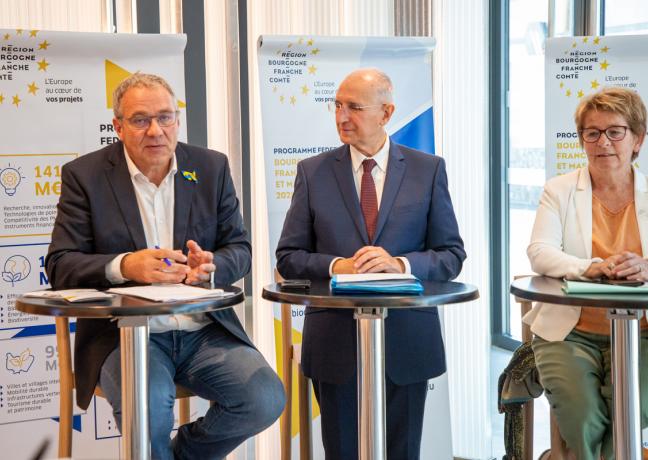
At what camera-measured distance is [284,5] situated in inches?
171

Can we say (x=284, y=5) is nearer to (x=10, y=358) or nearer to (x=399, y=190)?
(x=399, y=190)

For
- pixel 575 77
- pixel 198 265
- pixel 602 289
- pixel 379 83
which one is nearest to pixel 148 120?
pixel 198 265

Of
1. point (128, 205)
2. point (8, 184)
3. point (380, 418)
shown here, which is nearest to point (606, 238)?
point (380, 418)

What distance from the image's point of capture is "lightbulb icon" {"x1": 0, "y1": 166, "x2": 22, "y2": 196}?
356 centimetres

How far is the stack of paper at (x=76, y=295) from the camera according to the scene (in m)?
2.33

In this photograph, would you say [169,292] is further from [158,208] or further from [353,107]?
[353,107]

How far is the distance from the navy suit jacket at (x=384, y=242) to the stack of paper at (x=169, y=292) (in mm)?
519

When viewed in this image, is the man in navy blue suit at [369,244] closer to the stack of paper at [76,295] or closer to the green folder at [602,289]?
the green folder at [602,289]

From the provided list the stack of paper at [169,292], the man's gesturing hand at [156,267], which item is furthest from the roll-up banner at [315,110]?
the stack of paper at [169,292]

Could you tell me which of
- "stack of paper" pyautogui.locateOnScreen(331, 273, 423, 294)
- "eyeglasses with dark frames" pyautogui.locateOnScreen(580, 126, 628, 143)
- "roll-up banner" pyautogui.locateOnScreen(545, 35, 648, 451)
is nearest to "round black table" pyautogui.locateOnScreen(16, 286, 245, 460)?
"stack of paper" pyautogui.locateOnScreen(331, 273, 423, 294)

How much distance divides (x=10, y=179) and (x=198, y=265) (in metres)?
1.28

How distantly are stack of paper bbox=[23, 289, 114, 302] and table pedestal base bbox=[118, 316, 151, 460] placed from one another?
0.11m

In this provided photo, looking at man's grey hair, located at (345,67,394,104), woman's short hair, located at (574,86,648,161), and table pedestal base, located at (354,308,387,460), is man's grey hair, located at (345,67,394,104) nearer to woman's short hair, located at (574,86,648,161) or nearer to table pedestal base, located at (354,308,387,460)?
woman's short hair, located at (574,86,648,161)

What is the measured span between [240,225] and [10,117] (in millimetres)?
1198
